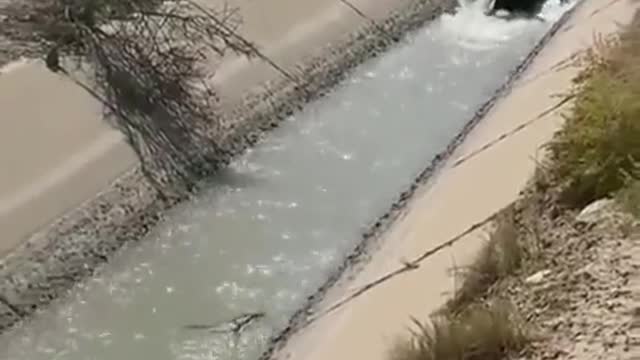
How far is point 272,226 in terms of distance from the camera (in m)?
16.8

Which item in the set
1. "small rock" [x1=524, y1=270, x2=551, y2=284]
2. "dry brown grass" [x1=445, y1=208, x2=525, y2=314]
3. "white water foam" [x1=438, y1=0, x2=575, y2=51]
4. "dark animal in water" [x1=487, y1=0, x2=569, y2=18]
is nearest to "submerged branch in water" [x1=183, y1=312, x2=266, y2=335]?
"dry brown grass" [x1=445, y1=208, x2=525, y2=314]

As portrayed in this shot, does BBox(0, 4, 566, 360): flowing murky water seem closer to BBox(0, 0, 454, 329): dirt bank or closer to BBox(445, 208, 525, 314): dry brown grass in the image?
BBox(0, 0, 454, 329): dirt bank

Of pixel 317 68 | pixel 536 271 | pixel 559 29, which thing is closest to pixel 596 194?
pixel 536 271

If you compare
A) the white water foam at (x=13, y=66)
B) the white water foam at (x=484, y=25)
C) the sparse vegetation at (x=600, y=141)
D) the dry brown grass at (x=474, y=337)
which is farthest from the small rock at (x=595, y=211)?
the white water foam at (x=484, y=25)

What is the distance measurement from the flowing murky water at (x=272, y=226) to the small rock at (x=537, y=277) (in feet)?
10.7

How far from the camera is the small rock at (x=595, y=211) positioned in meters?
12.4

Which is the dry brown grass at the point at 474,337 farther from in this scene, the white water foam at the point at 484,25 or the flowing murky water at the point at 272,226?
the white water foam at the point at 484,25


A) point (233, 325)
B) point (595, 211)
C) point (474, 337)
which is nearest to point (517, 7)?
point (233, 325)

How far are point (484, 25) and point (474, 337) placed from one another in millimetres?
15923

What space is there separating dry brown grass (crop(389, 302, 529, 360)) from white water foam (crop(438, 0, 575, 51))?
13.9m

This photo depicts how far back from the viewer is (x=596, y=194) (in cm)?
1311

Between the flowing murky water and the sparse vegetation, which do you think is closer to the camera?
the sparse vegetation

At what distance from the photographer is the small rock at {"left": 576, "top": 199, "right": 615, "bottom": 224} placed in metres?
12.4

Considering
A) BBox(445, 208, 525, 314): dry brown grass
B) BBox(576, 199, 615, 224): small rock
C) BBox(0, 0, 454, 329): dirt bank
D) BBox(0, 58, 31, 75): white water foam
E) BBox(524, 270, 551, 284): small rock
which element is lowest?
BBox(576, 199, 615, 224): small rock
